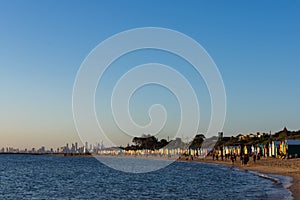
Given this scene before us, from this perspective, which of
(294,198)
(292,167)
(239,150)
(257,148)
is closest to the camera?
(294,198)

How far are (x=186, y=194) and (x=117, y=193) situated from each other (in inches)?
287

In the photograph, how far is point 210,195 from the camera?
37.0 meters

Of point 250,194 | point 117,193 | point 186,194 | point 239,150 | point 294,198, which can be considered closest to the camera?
point 294,198

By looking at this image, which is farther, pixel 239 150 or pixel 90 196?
pixel 239 150

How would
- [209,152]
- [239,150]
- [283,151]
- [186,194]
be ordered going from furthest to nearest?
1. [209,152]
2. [239,150]
3. [283,151]
4. [186,194]

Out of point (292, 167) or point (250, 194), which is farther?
point (292, 167)

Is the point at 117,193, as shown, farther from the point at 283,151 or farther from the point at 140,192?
the point at 283,151

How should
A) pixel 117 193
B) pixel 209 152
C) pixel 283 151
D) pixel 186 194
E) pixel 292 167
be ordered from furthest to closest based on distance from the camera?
1. pixel 209 152
2. pixel 283 151
3. pixel 292 167
4. pixel 117 193
5. pixel 186 194

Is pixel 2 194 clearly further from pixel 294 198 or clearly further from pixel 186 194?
pixel 294 198

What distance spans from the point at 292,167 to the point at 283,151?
1202 inches

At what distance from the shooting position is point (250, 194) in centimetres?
3556

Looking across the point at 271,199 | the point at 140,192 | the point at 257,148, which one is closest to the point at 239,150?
the point at 257,148

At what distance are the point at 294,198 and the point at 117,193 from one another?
59.7 ft

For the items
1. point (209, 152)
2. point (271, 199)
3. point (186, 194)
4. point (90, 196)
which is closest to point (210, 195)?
point (186, 194)
